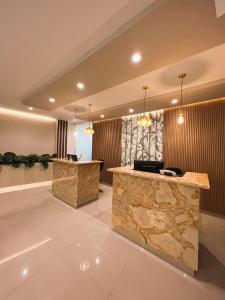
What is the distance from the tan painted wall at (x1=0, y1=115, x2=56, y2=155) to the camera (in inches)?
211

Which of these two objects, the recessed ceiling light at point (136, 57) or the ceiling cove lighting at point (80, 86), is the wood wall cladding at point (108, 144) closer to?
the ceiling cove lighting at point (80, 86)

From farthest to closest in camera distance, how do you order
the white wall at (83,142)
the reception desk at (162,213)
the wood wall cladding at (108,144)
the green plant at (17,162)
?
the white wall at (83,142) < the wood wall cladding at (108,144) < the green plant at (17,162) < the reception desk at (162,213)

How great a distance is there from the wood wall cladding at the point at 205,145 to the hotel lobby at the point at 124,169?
0.03 m

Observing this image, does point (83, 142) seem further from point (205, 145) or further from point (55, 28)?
point (55, 28)

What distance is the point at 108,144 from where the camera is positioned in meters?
5.85

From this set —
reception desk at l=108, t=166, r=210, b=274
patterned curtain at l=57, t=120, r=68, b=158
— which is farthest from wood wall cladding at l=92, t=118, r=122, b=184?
reception desk at l=108, t=166, r=210, b=274

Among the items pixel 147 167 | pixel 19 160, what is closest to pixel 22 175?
pixel 19 160

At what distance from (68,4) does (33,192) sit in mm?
4917

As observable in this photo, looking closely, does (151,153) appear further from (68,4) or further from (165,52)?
(68,4)

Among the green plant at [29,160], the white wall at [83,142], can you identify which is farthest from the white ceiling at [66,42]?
the white wall at [83,142]

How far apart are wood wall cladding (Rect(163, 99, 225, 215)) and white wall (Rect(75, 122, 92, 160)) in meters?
4.65

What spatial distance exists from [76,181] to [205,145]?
362 cm

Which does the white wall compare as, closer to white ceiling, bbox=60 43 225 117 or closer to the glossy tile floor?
white ceiling, bbox=60 43 225 117

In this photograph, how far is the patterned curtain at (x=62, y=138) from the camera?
689cm
